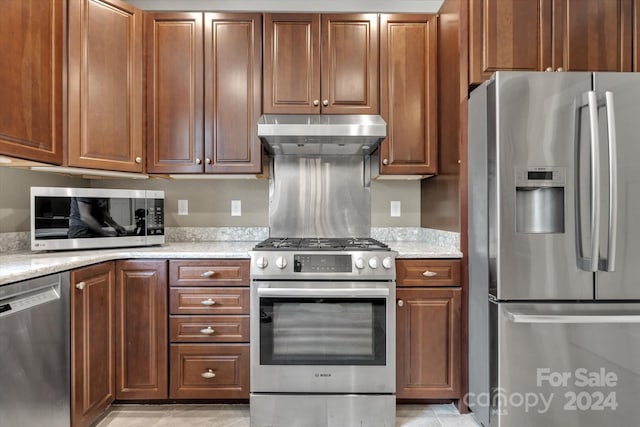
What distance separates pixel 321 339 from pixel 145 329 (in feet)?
3.21

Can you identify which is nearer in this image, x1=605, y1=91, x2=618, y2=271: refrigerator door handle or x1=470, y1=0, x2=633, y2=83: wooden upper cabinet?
x1=605, y1=91, x2=618, y2=271: refrigerator door handle

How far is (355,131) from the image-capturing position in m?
2.05

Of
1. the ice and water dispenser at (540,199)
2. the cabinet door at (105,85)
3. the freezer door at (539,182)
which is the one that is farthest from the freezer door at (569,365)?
the cabinet door at (105,85)

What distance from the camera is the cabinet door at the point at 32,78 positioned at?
152 centimetres

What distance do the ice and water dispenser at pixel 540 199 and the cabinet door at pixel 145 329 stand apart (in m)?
1.86

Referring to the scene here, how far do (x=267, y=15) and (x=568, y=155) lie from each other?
1.89 m

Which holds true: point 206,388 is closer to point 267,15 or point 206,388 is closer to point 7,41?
point 7,41

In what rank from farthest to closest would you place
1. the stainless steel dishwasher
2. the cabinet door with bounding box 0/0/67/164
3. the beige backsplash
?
the beige backsplash → the cabinet door with bounding box 0/0/67/164 → the stainless steel dishwasher

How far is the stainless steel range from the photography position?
6.13 feet

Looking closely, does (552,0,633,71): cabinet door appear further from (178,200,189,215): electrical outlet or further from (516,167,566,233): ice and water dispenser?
(178,200,189,215): electrical outlet

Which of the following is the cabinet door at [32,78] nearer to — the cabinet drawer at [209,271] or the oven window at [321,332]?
the cabinet drawer at [209,271]

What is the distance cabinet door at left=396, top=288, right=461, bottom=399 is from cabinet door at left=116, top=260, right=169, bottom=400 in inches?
51.5

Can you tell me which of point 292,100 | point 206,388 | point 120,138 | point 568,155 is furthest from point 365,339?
point 120,138

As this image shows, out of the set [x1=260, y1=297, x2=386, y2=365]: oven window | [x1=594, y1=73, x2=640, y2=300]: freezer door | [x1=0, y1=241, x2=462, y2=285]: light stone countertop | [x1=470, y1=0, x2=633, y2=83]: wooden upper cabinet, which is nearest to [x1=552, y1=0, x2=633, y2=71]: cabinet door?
[x1=470, y1=0, x2=633, y2=83]: wooden upper cabinet
